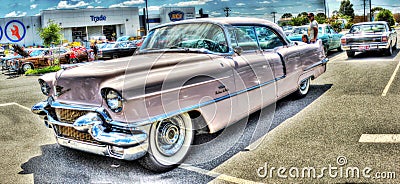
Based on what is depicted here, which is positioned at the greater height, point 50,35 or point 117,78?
point 50,35

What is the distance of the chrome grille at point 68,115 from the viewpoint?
3.72m

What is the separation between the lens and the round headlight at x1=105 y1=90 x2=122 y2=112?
10.9 feet

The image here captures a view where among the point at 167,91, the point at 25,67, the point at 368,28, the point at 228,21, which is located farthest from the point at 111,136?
the point at 25,67

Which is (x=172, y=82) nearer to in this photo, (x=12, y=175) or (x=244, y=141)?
(x=244, y=141)

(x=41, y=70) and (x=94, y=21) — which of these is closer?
(x=41, y=70)

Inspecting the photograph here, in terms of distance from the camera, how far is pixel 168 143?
12.4 ft

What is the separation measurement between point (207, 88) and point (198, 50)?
0.78 m

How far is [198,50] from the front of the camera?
456cm

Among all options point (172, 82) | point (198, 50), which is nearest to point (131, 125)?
point (172, 82)

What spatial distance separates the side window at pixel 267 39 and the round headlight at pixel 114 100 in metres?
2.73

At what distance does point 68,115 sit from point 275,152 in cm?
231

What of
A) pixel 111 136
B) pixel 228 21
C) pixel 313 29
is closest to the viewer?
pixel 111 136

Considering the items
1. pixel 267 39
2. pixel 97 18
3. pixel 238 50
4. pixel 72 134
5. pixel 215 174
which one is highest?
pixel 97 18

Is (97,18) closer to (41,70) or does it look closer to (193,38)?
(41,70)
